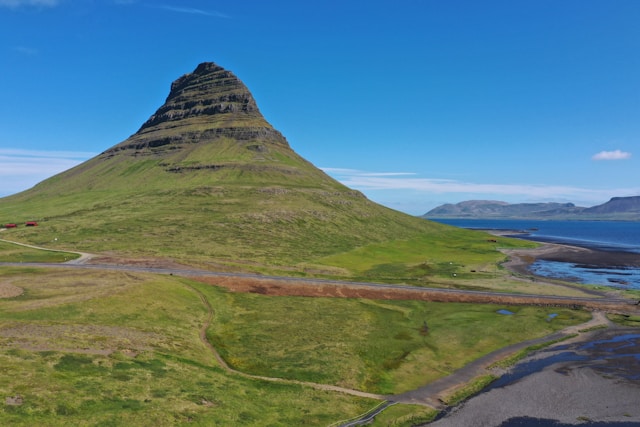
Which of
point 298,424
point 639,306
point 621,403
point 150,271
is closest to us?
point 298,424

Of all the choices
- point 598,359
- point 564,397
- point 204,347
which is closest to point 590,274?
point 598,359

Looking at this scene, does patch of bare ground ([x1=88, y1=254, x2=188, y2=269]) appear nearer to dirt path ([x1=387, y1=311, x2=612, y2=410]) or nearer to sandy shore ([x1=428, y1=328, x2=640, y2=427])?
dirt path ([x1=387, y1=311, x2=612, y2=410])

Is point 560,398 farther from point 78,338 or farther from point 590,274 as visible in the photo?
point 590,274

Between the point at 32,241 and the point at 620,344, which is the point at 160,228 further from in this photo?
the point at 620,344

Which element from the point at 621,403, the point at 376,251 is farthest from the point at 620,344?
the point at 376,251

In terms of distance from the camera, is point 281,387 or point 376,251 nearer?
point 281,387

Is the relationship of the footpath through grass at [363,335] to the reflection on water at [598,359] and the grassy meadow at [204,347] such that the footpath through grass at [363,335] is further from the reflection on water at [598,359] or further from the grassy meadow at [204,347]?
the reflection on water at [598,359]
